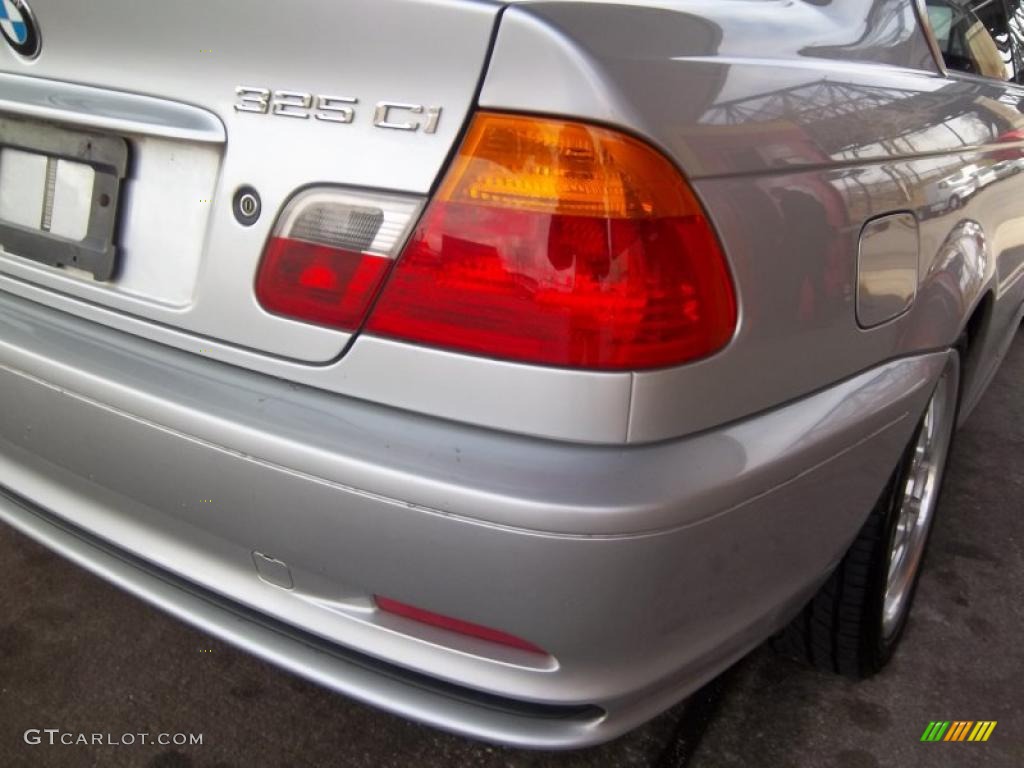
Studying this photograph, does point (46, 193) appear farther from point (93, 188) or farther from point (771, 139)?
point (771, 139)

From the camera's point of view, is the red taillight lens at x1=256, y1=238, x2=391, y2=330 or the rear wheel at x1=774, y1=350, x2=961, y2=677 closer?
the red taillight lens at x1=256, y1=238, x2=391, y2=330

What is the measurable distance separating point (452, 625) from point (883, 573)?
1051mm

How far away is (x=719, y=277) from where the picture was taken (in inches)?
45.4

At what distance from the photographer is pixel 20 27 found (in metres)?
1.45

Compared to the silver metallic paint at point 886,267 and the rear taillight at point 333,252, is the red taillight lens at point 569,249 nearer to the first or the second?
the rear taillight at point 333,252

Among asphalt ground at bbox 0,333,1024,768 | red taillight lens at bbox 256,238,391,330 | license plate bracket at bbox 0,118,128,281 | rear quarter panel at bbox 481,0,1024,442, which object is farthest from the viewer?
asphalt ground at bbox 0,333,1024,768

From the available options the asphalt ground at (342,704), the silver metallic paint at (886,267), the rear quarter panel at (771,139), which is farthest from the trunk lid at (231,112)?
the asphalt ground at (342,704)

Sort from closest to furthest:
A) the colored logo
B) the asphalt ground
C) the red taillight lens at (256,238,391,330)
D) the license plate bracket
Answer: the red taillight lens at (256,238,391,330)
the license plate bracket
the asphalt ground
the colored logo

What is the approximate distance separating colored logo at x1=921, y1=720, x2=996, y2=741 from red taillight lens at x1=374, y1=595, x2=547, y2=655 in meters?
1.21

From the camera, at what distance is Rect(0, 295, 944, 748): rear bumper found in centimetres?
112

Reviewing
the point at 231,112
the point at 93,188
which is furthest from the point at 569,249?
the point at 93,188

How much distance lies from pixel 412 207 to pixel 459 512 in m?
0.39

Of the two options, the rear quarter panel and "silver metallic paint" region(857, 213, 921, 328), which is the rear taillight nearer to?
the rear quarter panel

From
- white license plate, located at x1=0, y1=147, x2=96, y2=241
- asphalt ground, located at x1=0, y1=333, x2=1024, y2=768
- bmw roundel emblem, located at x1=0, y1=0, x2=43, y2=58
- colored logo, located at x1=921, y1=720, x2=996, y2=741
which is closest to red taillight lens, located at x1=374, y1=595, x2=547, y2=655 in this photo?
asphalt ground, located at x1=0, y1=333, x2=1024, y2=768
